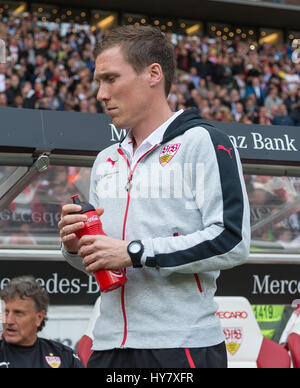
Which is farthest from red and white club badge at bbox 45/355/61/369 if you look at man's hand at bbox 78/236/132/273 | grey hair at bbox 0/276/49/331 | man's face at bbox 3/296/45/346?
man's hand at bbox 78/236/132/273

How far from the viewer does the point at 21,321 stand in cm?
362

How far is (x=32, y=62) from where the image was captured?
1480cm

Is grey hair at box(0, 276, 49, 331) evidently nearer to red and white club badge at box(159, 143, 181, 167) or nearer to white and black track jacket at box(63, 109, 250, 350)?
white and black track jacket at box(63, 109, 250, 350)

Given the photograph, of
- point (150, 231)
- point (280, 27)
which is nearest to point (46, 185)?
point (150, 231)

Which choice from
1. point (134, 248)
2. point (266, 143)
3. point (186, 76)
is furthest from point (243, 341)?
point (186, 76)

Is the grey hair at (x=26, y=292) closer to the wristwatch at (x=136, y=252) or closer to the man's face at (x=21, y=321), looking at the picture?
the man's face at (x=21, y=321)

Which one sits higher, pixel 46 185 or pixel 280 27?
pixel 280 27

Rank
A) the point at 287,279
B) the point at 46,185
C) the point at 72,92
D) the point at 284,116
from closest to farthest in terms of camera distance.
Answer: the point at 46,185 < the point at 287,279 < the point at 72,92 < the point at 284,116

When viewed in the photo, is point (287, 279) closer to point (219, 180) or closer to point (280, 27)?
point (219, 180)

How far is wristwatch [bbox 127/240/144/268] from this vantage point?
192 cm

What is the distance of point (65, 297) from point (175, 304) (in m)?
2.59

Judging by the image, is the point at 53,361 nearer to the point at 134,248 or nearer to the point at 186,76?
the point at 134,248

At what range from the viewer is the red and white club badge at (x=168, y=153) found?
2.07 metres
